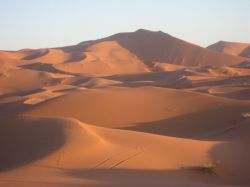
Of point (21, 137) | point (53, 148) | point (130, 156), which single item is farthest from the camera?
point (21, 137)

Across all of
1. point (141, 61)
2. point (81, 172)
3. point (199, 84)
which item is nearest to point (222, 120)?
point (81, 172)

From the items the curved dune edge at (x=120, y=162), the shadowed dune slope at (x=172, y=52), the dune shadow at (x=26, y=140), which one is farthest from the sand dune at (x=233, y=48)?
the curved dune edge at (x=120, y=162)

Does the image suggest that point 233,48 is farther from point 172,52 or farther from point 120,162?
point 120,162

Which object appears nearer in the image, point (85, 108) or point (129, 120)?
point (129, 120)

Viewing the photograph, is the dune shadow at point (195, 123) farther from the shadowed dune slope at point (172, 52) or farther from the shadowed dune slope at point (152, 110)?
the shadowed dune slope at point (172, 52)

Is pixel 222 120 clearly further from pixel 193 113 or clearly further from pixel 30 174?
pixel 30 174

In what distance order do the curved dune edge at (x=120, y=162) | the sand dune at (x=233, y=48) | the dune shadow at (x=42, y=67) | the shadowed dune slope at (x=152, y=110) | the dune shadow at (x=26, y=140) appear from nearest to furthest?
the curved dune edge at (x=120, y=162)
the dune shadow at (x=26, y=140)
the shadowed dune slope at (x=152, y=110)
the dune shadow at (x=42, y=67)
the sand dune at (x=233, y=48)

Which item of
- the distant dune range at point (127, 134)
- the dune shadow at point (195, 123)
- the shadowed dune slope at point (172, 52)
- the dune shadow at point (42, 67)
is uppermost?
the shadowed dune slope at point (172, 52)

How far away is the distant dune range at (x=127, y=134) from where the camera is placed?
301 inches

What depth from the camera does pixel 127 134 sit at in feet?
36.0

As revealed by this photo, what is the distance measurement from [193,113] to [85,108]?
4464 mm

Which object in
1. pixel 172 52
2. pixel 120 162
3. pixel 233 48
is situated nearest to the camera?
pixel 120 162

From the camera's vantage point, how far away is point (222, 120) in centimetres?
1669

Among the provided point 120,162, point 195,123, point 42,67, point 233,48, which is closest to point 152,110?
point 195,123
